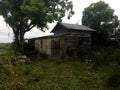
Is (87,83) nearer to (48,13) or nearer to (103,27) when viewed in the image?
(48,13)

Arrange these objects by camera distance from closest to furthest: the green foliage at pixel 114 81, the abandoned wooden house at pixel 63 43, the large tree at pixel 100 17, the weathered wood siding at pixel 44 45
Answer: the green foliage at pixel 114 81
the abandoned wooden house at pixel 63 43
the weathered wood siding at pixel 44 45
the large tree at pixel 100 17

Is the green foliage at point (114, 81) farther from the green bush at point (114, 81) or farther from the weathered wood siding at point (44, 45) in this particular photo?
the weathered wood siding at point (44, 45)

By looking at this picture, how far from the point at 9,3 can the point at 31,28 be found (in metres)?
5.34

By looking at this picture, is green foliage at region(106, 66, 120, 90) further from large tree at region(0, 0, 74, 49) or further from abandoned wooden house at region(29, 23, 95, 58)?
large tree at region(0, 0, 74, 49)

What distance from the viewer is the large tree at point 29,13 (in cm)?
2618

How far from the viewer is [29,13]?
2631 centimetres

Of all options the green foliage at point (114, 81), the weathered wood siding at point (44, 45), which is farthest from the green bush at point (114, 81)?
the weathered wood siding at point (44, 45)

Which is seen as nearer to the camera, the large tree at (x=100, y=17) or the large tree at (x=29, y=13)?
the large tree at (x=29, y=13)

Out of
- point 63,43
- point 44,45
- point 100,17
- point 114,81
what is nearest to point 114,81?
point 114,81

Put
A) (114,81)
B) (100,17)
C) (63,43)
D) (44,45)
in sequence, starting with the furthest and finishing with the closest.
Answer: (100,17), (44,45), (63,43), (114,81)

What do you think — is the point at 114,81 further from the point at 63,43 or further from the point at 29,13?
the point at 29,13

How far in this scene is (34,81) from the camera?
12.2 meters

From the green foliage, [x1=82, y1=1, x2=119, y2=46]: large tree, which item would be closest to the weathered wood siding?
[x1=82, y1=1, x2=119, y2=46]: large tree

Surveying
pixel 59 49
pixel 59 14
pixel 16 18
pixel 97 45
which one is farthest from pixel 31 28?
pixel 97 45
